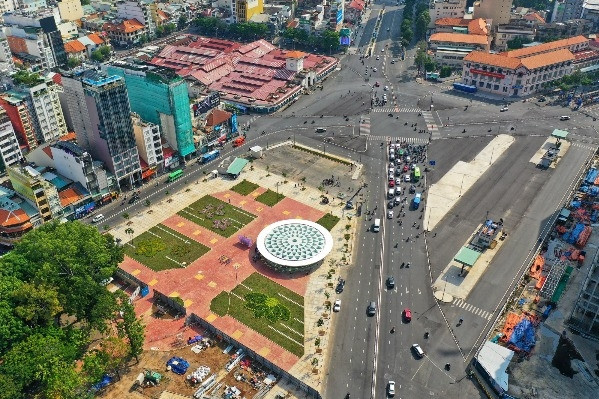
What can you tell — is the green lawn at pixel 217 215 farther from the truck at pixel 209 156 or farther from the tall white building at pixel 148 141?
the tall white building at pixel 148 141

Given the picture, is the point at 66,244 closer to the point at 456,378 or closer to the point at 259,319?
the point at 259,319

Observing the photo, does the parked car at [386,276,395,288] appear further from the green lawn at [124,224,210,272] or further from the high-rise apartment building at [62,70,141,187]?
the high-rise apartment building at [62,70,141,187]

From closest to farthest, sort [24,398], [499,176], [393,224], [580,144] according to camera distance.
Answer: [24,398] < [393,224] < [499,176] < [580,144]

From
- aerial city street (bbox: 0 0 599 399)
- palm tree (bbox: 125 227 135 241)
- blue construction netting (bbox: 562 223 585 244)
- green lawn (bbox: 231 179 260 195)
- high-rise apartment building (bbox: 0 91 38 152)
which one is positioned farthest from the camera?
high-rise apartment building (bbox: 0 91 38 152)

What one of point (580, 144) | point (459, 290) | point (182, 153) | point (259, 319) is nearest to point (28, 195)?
point (182, 153)

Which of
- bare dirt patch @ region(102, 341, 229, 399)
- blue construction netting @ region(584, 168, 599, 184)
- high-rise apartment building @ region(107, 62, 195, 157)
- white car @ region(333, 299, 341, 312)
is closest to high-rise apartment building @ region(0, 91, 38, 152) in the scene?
high-rise apartment building @ region(107, 62, 195, 157)
